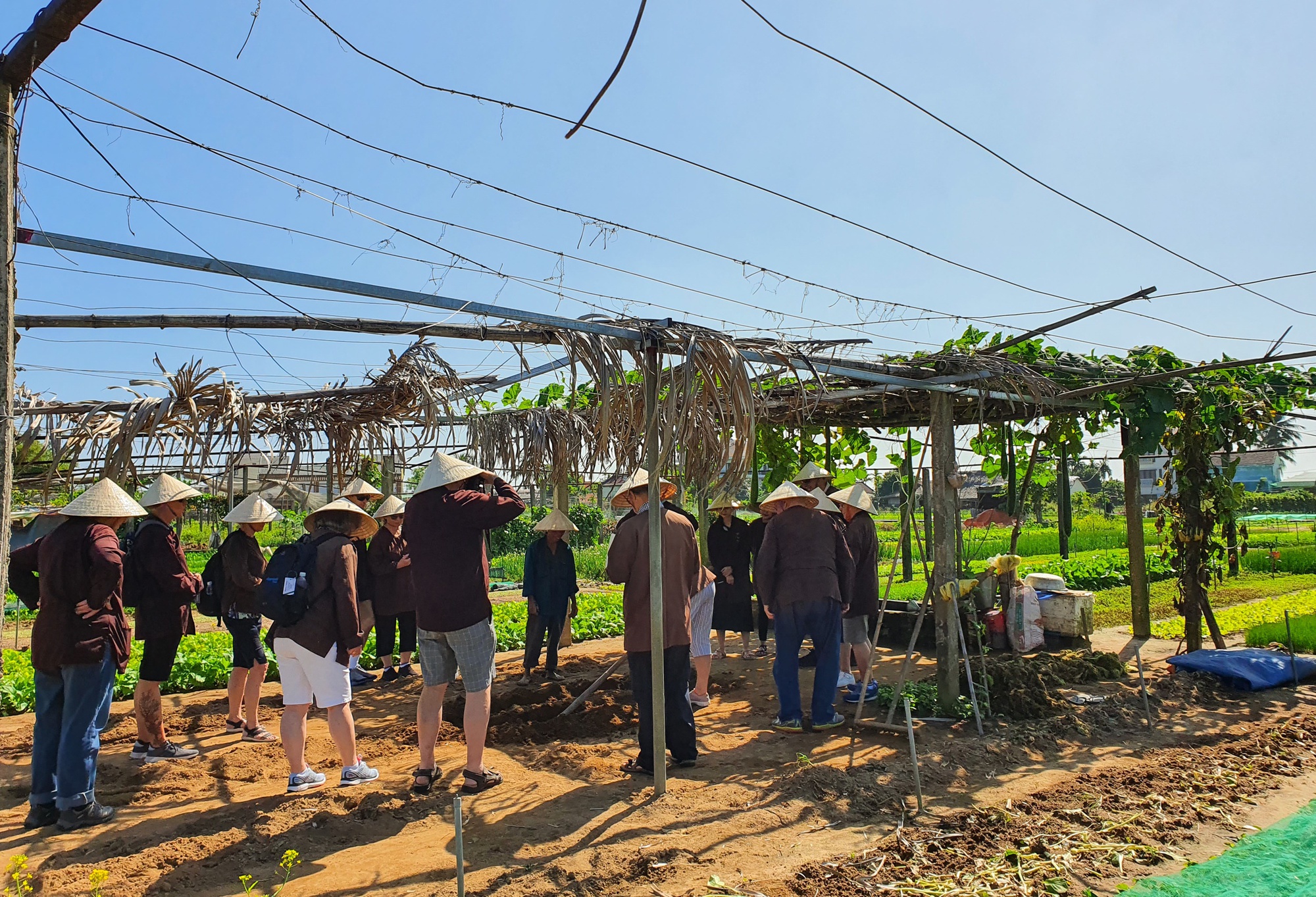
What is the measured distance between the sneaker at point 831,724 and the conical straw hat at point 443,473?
3232 mm

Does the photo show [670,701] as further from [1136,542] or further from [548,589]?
[1136,542]

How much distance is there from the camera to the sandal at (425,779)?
506 centimetres

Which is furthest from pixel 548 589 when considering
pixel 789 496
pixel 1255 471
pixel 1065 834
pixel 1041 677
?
pixel 1255 471

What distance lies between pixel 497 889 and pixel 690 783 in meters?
1.78

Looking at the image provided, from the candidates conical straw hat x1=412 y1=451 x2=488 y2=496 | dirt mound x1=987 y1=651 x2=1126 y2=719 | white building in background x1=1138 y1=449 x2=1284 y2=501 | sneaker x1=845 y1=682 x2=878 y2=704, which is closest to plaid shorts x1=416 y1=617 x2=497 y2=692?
conical straw hat x1=412 y1=451 x2=488 y2=496

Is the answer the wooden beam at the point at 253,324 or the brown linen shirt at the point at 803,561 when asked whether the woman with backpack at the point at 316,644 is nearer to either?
the wooden beam at the point at 253,324

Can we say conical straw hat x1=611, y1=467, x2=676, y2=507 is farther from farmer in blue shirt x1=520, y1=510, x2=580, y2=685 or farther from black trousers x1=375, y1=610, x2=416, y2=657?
black trousers x1=375, y1=610, x2=416, y2=657

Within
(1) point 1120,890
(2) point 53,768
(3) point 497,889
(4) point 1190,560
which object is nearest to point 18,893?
(2) point 53,768

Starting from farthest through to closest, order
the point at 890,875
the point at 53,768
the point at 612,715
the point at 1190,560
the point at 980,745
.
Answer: the point at 1190,560 < the point at 612,715 < the point at 980,745 < the point at 53,768 < the point at 890,875

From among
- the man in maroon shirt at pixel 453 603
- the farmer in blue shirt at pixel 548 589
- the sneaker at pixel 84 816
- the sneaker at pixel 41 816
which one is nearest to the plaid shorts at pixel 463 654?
the man in maroon shirt at pixel 453 603

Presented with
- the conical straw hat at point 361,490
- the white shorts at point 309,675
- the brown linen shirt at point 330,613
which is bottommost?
the white shorts at point 309,675

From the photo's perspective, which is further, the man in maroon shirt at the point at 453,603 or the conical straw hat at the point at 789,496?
the conical straw hat at the point at 789,496

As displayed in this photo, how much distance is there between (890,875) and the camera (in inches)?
155

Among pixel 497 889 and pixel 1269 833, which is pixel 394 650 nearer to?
pixel 497 889
